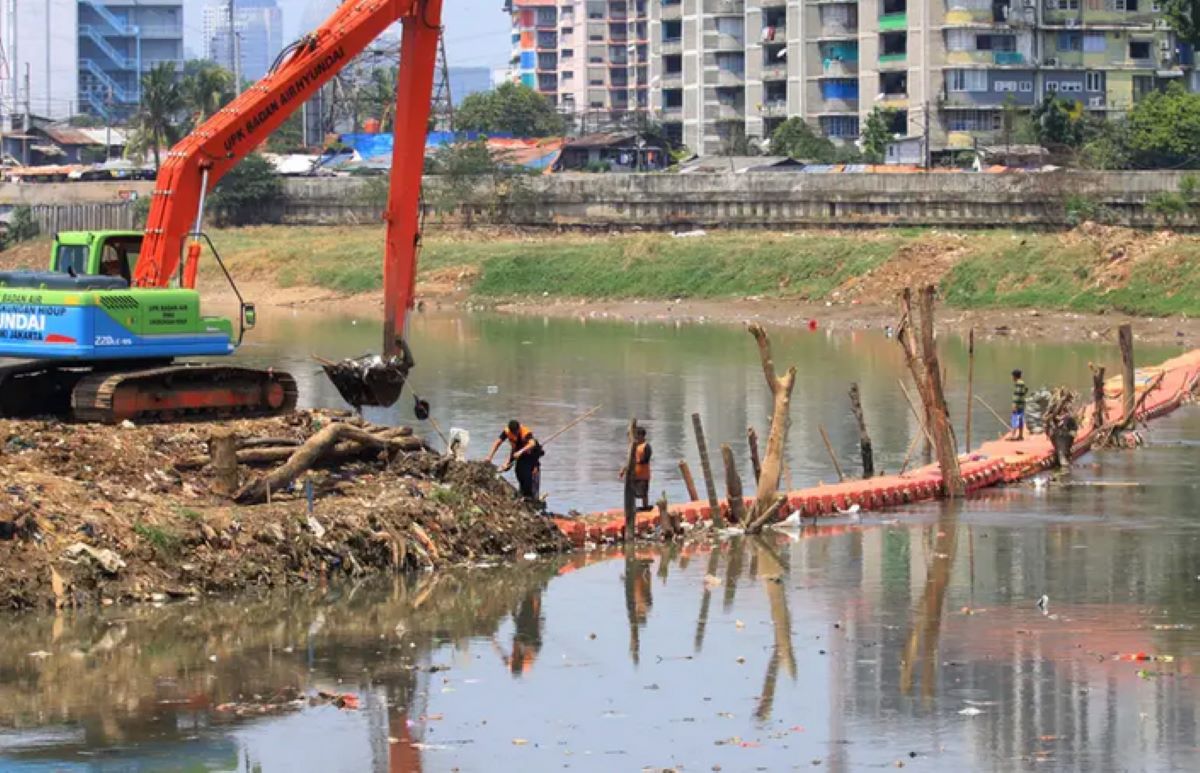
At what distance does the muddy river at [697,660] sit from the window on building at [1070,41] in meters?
84.9

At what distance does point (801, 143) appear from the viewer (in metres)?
117

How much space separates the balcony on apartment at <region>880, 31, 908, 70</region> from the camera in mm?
117125

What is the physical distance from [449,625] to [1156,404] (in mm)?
25170

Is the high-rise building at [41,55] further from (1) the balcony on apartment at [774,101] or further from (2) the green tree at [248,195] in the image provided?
(2) the green tree at [248,195]

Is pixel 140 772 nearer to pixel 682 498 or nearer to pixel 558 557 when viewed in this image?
pixel 558 557

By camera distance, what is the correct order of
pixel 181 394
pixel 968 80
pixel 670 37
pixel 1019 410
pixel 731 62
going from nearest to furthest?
1. pixel 181 394
2. pixel 1019 410
3. pixel 968 80
4. pixel 731 62
5. pixel 670 37

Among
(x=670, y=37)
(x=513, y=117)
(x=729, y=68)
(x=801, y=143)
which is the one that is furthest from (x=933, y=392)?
(x=513, y=117)

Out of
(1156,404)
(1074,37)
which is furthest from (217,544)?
(1074,37)

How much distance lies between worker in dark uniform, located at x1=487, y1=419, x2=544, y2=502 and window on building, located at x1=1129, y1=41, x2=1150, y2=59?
94.2 m

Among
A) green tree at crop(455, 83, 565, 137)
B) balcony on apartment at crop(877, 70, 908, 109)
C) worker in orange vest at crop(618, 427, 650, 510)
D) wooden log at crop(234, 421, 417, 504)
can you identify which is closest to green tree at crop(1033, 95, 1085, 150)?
balcony on apartment at crop(877, 70, 908, 109)

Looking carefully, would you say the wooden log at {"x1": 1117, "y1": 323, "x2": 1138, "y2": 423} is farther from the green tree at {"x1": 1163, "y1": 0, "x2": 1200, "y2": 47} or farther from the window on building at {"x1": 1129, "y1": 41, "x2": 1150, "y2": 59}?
the window on building at {"x1": 1129, "y1": 41, "x2": 1150, "y2": 59}

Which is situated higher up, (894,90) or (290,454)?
(894,90)

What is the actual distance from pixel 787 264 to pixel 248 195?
34.2m

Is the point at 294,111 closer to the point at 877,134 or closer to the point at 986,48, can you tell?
the point at 877,134
